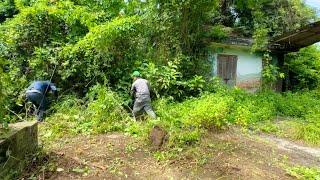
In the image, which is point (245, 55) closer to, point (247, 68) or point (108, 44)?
point (247, 68)

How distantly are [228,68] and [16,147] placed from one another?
436 inches

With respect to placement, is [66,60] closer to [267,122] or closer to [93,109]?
[93,109]

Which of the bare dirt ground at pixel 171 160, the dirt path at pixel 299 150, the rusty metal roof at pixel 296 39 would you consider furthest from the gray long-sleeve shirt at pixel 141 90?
the rusty metal roof at pixel 296 39

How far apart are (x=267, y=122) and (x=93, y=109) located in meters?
4.92

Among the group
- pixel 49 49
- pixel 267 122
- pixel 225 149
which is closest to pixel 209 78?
pixel 267 122

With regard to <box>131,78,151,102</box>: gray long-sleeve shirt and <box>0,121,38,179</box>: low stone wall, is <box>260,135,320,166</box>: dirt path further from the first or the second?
<box>0,121,38,179</box>: low stone wall

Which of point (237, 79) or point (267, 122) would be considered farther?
point (237, 79)

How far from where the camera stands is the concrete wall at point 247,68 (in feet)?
53.0

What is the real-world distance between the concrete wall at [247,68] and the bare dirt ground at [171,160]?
25.8 feet

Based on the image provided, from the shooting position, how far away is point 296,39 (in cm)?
1578

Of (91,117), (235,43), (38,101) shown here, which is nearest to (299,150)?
(91,117)

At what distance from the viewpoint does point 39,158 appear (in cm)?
666

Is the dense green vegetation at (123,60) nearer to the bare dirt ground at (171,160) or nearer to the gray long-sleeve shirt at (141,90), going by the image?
the gray long-sleeve shirt at (141,90)

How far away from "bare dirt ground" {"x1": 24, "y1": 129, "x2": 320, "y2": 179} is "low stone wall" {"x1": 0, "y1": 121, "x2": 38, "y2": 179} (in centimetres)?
29
